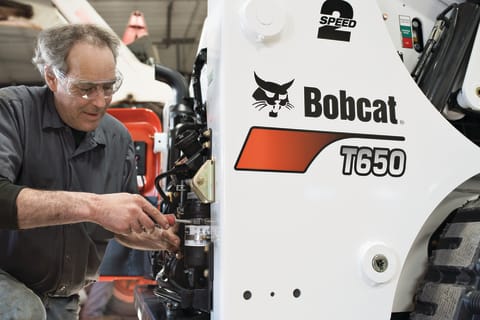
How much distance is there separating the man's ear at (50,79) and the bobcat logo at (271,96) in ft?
3.65

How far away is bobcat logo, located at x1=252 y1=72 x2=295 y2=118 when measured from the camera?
1.37 m

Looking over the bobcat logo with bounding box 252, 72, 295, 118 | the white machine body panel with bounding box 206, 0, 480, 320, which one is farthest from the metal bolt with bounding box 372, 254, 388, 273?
the bobcat logo with bounding box 252, 72, 295, 118

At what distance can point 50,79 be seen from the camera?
83.7 inches

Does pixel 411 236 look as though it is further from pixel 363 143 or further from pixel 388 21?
pixel 388 21

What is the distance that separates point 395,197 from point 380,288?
0.26 metres

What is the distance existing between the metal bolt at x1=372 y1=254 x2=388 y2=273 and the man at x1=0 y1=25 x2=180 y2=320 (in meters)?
0.78

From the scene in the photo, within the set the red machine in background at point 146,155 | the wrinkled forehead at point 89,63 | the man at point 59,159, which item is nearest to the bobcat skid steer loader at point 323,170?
the man at point 59,159

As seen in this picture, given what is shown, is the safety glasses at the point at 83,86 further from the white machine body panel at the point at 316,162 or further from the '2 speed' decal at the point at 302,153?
the '2 speed' decal at the point at 302,153

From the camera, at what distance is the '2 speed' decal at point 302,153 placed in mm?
1347

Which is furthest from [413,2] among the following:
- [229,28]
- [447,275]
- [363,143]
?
[447,275]

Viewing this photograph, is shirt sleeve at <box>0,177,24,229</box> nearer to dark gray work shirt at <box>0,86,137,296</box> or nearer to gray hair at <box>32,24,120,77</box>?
dark gray work shirt at <box>0,86,137,296</box>

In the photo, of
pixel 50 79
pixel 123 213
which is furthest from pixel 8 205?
pixel 50 79

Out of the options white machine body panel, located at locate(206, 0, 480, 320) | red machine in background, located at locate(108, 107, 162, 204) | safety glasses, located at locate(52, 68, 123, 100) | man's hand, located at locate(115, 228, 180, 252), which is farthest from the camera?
red machine in background, located at locate(108, 107, 162, 204)

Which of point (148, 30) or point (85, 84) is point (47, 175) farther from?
point (148, 30)
